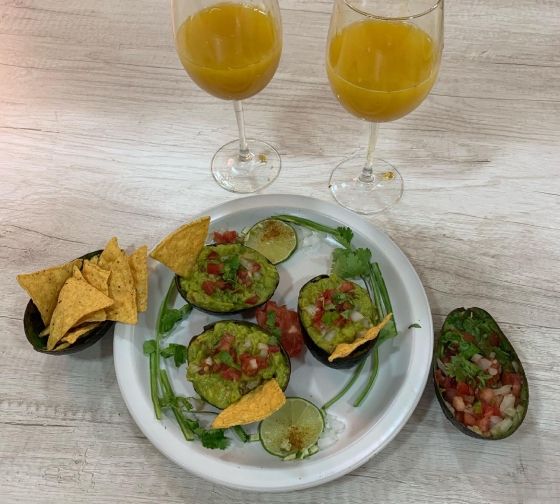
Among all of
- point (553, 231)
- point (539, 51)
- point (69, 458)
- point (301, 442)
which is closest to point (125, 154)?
point (69, 458)

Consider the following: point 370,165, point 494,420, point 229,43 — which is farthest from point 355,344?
point 229,43

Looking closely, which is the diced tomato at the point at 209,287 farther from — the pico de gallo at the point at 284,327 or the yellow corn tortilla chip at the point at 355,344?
the yellow corn tortilla chip at the point at 355,344

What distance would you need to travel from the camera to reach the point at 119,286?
53.1 inches

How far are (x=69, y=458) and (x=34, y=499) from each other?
0.34 feet

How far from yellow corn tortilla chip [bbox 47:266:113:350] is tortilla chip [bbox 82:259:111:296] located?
0.03m

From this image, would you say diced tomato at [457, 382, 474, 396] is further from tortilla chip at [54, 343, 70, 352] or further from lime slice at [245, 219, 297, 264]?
tortilla chip at [54, 343, 70, 352]

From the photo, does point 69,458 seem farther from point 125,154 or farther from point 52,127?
point 52,127

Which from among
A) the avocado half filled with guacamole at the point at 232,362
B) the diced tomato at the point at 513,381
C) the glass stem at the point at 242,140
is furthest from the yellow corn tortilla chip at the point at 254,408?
the glass stem at the point at 242,140

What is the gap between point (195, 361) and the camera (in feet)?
4.29

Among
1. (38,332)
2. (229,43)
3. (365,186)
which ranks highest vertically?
(229,43)

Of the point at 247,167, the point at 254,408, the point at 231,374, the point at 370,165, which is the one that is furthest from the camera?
the point at 247,167

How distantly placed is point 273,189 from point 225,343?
60 cm

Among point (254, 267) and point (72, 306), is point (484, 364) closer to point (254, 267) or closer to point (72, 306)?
point (254, 267)

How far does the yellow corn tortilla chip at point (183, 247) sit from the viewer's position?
133cm
